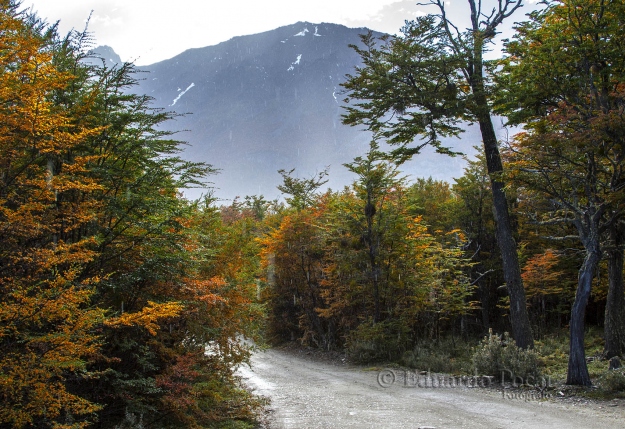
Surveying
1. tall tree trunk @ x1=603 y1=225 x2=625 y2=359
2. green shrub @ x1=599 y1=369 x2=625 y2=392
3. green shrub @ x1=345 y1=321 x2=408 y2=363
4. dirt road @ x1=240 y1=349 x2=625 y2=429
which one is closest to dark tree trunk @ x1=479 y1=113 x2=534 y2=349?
tall tree trunk @ x1=603 y1=225 x2=625 y2=359

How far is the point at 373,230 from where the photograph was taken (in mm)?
16875

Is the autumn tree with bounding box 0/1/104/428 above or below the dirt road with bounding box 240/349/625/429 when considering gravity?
above

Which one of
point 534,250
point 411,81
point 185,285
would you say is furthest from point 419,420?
point 534,250

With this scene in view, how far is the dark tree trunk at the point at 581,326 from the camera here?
9336 millimetres

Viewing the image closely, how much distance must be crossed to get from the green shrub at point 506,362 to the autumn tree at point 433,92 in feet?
5.76

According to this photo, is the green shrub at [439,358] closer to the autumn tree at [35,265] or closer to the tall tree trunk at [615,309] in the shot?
the tall tree trunk at [615,309]

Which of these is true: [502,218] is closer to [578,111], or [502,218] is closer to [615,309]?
[578,111]

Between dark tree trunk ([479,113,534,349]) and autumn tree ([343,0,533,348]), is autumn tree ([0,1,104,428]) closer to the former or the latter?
autumn tree ([343,0,533,348])

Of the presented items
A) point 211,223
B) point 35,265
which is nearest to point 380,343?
point 211,223

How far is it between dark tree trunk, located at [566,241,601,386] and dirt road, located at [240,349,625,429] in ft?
4.15

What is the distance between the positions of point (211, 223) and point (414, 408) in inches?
254

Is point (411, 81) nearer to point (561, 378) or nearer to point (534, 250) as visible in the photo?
point (561, 378)

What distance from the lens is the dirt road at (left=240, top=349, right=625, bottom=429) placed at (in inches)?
276

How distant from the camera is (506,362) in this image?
405 inches
